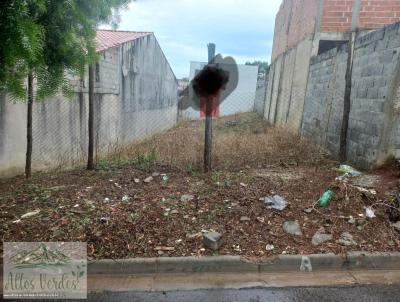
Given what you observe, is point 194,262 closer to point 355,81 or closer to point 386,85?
point 386,85

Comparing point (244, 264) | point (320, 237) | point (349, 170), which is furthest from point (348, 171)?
point (244, 264)

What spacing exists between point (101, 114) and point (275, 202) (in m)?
5.43

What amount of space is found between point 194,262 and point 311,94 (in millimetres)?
6349

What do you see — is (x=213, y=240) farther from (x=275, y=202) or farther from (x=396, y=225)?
(x=396, y=225)

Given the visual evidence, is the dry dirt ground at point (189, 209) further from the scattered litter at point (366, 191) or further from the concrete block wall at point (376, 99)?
the concrete block wall at point (376, 99)

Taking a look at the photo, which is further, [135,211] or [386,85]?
[386,85]

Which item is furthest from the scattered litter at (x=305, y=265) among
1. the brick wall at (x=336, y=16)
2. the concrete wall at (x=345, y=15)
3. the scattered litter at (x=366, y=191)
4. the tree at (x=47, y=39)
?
the brick wall at (x=336, y=16)

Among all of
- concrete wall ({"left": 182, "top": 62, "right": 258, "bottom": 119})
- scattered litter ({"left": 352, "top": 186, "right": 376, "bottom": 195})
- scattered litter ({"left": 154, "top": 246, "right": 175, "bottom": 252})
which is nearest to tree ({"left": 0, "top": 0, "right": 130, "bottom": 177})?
scattered litter ({"left": 154, "top": 246, "right": 175, "bottom": 252})

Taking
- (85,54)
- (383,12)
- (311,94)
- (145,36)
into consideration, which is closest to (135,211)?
(85,54)

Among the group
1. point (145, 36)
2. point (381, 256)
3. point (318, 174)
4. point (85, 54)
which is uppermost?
point (145, 36)

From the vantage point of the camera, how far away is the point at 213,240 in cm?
301

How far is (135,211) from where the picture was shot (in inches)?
143

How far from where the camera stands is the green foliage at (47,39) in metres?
2.28

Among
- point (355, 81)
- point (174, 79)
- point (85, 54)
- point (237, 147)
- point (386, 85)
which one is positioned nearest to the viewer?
point (85, 54)
